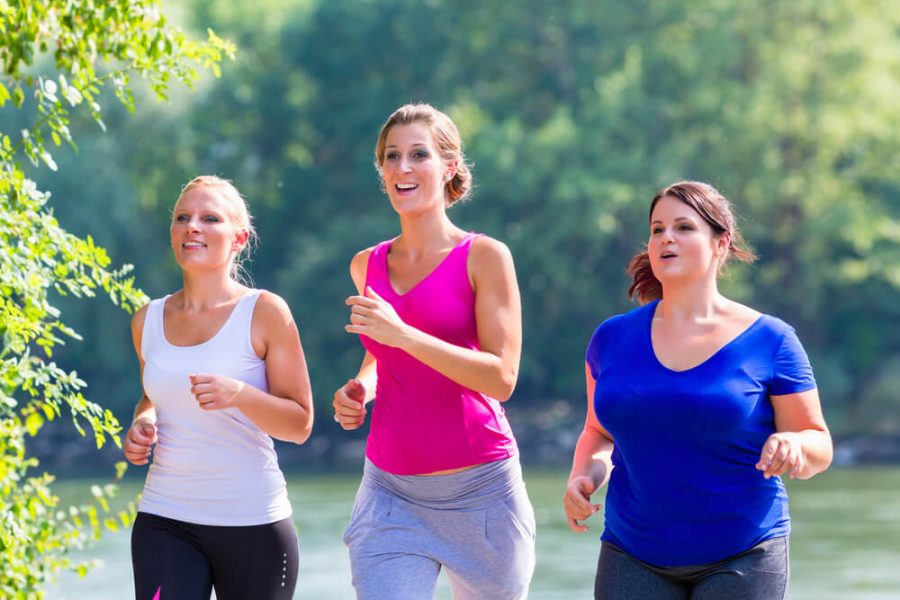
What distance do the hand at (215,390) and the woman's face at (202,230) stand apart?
0.44 m

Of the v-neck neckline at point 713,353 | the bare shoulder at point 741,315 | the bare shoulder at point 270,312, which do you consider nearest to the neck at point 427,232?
the bare shoulder at point 270,312

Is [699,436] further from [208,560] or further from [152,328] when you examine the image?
[152,328]

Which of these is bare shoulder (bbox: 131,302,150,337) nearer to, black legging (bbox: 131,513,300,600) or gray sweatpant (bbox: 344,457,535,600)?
black legging (bbox: 131,513,300,600)

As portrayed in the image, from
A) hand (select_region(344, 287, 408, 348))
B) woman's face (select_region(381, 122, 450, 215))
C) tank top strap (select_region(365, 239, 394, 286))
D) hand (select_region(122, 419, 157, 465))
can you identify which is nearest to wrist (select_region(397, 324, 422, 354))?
hand (select_region(344, 287, 408, 348))

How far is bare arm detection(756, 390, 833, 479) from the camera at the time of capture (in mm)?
3543

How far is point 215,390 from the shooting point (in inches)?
156

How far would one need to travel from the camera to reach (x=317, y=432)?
3828 centimetres

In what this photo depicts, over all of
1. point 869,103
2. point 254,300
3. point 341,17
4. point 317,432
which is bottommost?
point 254,300

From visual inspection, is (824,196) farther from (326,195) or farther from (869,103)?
(326,195)

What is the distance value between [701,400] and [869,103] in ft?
113

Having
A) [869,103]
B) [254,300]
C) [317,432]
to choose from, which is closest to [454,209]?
[317,432]

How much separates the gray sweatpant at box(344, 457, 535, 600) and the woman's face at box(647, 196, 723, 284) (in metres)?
0.71

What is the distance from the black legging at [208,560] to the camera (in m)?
4.07

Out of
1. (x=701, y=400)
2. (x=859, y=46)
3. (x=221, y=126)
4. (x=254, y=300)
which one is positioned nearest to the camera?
(x=701, y=400)
